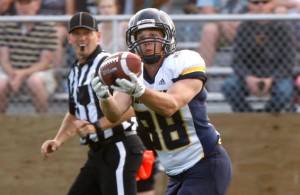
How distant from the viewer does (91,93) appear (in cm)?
688

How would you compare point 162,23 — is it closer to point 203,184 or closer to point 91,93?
point 203,184

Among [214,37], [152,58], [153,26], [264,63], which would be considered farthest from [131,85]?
[264,63]

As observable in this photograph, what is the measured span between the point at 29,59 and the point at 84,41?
1684mm

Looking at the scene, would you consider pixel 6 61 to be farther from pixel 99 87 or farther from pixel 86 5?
pixel 99 87

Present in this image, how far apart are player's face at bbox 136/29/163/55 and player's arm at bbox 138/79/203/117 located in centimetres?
24

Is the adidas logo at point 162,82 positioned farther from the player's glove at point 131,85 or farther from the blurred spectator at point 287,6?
the blurred spectator at point 287,6

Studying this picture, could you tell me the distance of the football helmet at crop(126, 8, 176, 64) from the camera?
5.26m

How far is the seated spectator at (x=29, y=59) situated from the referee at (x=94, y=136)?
1.46 m

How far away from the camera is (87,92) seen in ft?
22.7

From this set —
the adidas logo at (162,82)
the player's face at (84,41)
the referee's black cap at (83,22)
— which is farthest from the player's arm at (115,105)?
the referee's black cap at (83,22)

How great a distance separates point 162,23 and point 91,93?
1.72 metres

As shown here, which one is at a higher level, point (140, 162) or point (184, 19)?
point (184, 19)

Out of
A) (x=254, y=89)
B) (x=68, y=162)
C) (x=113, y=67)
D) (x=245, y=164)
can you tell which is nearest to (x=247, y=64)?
(x=254, y=89)

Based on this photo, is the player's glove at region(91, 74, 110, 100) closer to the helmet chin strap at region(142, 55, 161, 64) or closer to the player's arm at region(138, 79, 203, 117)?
the player's arm at region(138, 79, 203, 117)
